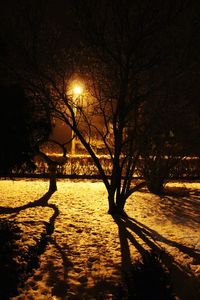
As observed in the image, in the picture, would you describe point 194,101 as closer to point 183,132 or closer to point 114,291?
point 183,132

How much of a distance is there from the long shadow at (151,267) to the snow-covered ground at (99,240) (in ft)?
0.06

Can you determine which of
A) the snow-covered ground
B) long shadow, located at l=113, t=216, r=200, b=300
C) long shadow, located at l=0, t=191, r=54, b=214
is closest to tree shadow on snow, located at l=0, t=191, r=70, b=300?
the snow-covered ground

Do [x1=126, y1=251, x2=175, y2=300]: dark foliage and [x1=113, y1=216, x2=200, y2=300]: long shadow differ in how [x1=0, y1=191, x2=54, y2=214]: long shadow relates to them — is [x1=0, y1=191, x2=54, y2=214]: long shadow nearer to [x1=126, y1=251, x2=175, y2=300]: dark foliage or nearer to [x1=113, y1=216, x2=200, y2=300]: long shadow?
[x1=113, y1=216, x2=200, y2=300]: long shadow

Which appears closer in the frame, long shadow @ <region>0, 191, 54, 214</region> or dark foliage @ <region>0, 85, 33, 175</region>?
dark foliage @ <region>0, 85, 33, 175</region>

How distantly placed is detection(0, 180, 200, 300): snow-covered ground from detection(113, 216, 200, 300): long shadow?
0.06ft

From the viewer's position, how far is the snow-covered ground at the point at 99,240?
5.73 metres

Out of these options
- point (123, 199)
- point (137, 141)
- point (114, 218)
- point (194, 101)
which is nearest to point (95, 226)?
point (114, 218)

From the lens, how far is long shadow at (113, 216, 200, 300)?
4410 mm

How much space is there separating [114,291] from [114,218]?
4447 mm

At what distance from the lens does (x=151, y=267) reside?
4641mm

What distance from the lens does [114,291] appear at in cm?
554

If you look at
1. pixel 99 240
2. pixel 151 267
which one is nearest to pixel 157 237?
pixel 99 240

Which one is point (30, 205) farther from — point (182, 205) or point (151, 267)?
point (151, 267)

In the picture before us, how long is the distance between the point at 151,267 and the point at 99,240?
136 inches
